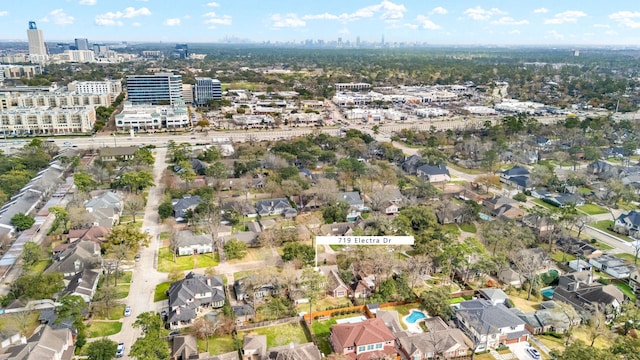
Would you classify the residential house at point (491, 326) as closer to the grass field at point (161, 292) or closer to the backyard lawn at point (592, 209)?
the grass field at point (161, 292)

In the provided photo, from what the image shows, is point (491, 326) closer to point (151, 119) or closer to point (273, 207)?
point (273, 207)

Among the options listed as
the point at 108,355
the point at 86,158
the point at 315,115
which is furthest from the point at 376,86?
the point at 108,355

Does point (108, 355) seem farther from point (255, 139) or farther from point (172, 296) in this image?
point (255, 139)

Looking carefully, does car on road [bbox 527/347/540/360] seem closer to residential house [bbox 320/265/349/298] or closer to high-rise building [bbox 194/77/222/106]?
residential house [bbox 320/265/349/298]

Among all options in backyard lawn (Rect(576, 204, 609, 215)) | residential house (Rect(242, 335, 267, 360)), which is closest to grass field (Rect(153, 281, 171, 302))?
residential house (Rect(242, 335, 267, 360))

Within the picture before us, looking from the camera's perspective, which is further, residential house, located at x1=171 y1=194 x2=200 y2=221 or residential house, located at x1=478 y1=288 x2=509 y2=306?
residential house, located at x1=171 y1=194 x2=200 y2=221
